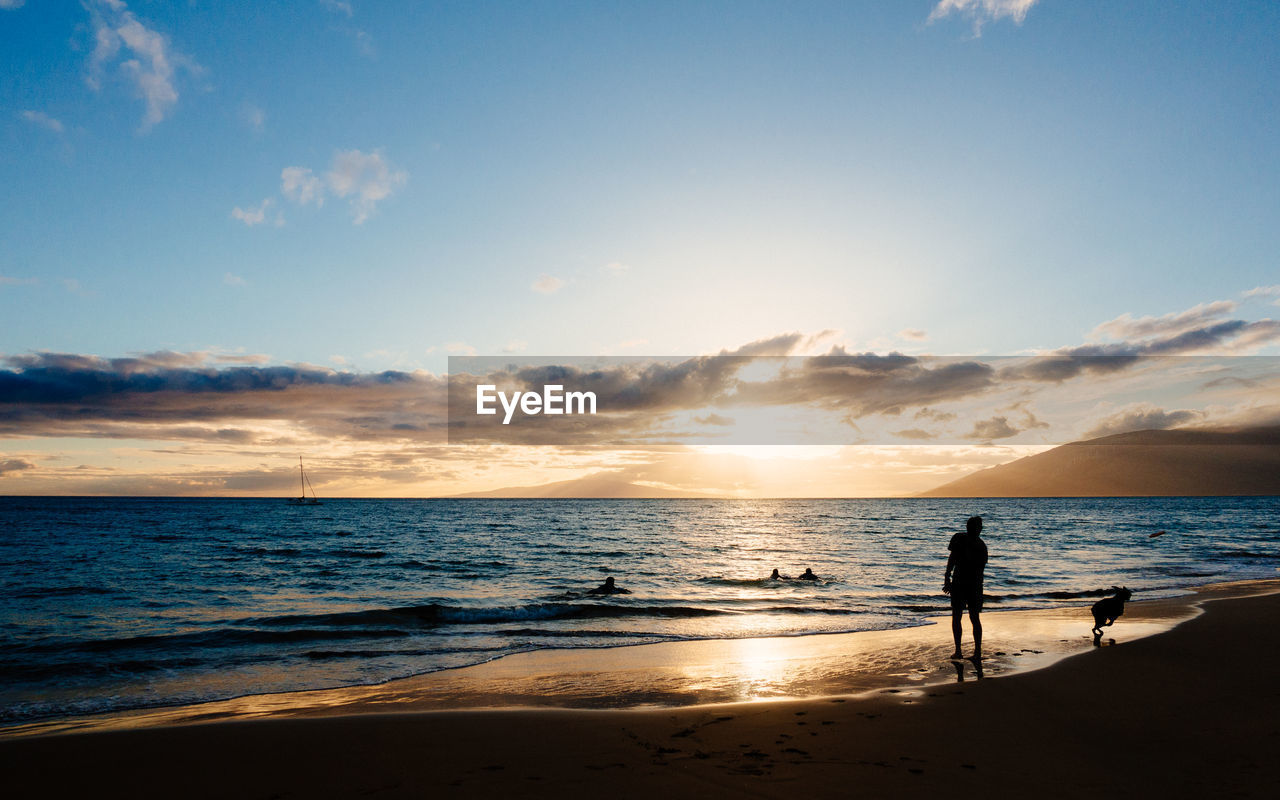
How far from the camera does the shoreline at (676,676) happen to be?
31.6 ft

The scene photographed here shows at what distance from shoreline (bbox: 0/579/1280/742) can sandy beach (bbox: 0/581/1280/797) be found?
133 millimetres

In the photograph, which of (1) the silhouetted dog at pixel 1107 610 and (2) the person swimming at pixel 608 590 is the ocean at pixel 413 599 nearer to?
(2) the person swimming at pixel 608 590

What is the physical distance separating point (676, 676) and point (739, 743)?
455cm

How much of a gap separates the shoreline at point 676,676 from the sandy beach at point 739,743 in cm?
13

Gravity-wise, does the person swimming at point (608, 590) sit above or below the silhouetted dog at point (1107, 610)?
below

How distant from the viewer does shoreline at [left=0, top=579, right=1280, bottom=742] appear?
9.62 meters

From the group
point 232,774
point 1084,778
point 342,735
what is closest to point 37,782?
point 232,774

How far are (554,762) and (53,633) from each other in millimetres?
17508

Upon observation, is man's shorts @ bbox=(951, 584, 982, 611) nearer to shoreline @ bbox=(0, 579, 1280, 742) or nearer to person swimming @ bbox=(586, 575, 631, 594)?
shoreline @ bbox=(0, 579, 1280, 742)

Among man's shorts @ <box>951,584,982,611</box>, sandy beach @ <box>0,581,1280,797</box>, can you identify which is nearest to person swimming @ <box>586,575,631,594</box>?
sandy beach @ <box>0,581,1280,797</box>

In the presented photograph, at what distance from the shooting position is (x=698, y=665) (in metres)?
12.6

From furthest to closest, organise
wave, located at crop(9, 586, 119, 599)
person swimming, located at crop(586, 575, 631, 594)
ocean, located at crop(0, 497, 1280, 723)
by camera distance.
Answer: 1. person swimming, located at crop(586, 575, 631, 594)
2. wave, located at crop(9, 586, 119, 599)
3. ocean, located at crop(0, 497, 1280, 723)

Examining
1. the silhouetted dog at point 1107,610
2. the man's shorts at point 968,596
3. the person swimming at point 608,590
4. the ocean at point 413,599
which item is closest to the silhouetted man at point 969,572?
the man's shorts at point 968,596

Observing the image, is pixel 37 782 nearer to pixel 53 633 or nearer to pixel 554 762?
pixel 554 762
